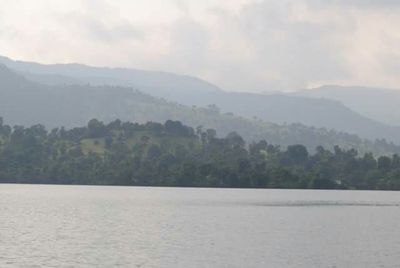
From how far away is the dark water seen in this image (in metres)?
75.9

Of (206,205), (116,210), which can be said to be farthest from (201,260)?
(206,205)

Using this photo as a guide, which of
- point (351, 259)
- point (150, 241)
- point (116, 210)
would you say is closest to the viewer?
point (351, 259)

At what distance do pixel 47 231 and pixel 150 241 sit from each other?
60.3 feet

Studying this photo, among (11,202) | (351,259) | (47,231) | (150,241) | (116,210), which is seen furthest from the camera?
(11,202)

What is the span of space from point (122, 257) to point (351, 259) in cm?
2506

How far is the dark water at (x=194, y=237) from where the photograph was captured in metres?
75.9

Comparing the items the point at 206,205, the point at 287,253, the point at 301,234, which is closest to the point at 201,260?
the point at 287,253

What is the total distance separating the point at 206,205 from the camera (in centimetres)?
17138

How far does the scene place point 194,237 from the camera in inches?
3873

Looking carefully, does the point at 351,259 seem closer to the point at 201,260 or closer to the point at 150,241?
the point at 201,260

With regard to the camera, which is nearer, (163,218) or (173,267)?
(173,267)

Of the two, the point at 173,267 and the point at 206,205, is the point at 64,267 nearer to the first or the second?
the point at 173,267

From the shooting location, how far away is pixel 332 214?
495 ft

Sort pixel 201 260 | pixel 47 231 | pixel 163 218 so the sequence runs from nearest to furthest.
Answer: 1. pixel 201 260
2. pixel 47 231
3. pixel 163 218
